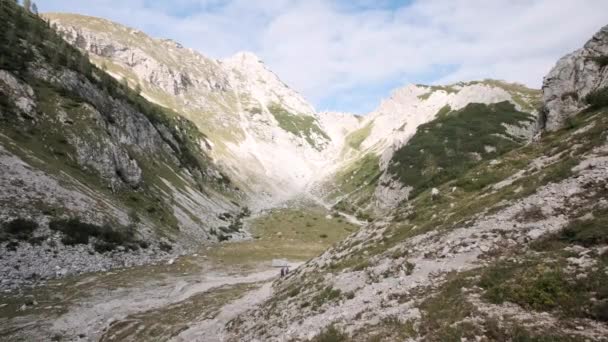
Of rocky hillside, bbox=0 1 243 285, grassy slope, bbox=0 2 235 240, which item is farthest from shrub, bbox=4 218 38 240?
grassy slope, bbox=0 2 235 240

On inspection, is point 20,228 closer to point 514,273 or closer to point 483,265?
point 483,265

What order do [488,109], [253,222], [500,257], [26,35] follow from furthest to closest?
[488,109]
[253,222]
[26,35]
[500,257]

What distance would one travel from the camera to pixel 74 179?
56.0m

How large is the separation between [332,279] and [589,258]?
1494cm

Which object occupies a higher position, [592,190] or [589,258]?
[592,190]

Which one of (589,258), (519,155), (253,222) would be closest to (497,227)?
(589,258)

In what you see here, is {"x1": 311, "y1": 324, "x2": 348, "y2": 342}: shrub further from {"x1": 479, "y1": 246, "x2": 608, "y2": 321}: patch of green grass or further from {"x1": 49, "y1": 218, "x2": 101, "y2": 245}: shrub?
{"x1": 49, "y1": 218, "x2": 101, "y2": 245}: shrub

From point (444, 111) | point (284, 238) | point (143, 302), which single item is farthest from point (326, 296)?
point (444, 111)

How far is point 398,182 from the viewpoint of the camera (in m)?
118

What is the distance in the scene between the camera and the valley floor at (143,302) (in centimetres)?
2680

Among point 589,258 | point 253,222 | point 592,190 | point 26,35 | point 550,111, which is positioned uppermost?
point 26,35

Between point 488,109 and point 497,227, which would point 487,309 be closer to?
point 497,227

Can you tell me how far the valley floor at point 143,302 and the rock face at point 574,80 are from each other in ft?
116

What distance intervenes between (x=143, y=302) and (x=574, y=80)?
51.2 metres
